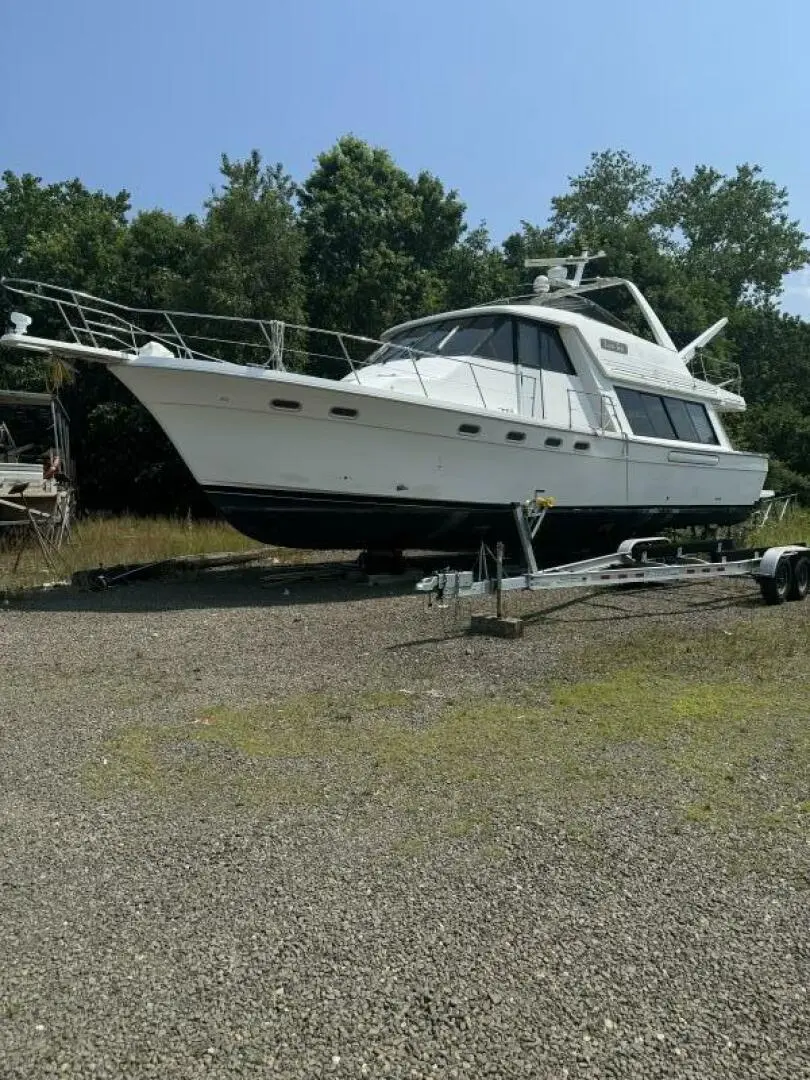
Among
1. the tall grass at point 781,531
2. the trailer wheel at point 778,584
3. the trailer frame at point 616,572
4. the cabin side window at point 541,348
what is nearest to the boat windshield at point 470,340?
the cabin side window at point 541,348

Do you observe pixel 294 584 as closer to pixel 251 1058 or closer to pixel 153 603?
pixel 153 603

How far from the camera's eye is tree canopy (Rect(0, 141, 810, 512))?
2200 cm

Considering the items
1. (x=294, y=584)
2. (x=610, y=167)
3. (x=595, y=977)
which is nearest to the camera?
(x=595, y=977)

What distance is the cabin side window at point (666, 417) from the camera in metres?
11.8

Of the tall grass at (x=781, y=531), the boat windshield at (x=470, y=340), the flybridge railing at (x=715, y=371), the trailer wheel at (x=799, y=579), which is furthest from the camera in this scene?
the flybridge railing at (x=715, y=371)

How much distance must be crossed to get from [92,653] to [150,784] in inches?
123

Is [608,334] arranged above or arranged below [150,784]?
above

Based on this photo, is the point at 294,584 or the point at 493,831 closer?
the point at 493,831

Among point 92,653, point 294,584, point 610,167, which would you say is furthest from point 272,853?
point 610,167

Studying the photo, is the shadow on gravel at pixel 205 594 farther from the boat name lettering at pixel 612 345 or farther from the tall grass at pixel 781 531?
the tall grass at pixel 781 531

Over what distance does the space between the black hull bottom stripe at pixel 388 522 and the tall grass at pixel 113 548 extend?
3.18m

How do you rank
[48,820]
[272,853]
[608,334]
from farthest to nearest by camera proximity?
[608,334], [48,820], [272,853]

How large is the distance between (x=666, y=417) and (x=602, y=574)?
17.8 ft

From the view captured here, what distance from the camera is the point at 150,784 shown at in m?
3.94
